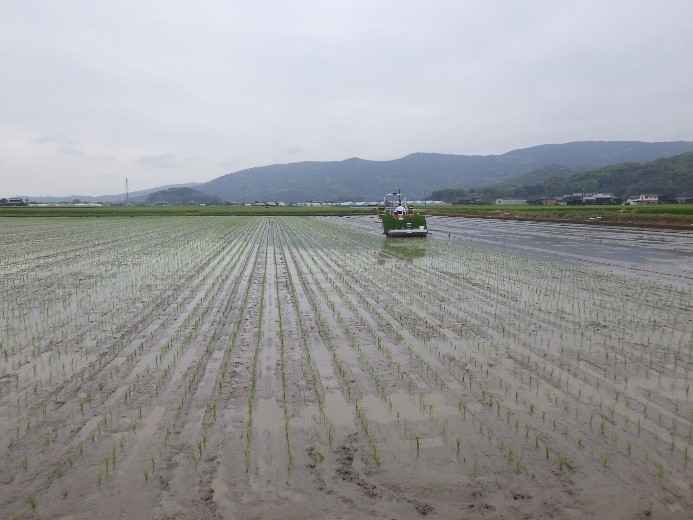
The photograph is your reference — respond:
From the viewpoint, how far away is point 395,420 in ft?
13.3

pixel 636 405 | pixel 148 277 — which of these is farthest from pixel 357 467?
pixel 148 277

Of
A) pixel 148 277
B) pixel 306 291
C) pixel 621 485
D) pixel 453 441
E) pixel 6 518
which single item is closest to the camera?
pixel 6 518

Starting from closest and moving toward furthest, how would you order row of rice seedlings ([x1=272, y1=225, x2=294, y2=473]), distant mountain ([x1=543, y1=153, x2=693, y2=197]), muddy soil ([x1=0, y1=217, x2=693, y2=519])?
muddy soil ([x1=0, y1=217, x2=693, y2=519]), row of rice seedlings ([x1=272, y1=225, x2=294, y2=473]), distant mountain ([x1=543, y1=153, x2=693, y2=197])

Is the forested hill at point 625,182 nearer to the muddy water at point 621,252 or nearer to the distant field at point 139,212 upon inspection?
the distant field at point 139,212

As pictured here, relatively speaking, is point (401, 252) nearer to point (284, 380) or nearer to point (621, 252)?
point (621, 252)

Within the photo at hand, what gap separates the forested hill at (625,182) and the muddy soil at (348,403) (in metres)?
110

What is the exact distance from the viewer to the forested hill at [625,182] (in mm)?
107250

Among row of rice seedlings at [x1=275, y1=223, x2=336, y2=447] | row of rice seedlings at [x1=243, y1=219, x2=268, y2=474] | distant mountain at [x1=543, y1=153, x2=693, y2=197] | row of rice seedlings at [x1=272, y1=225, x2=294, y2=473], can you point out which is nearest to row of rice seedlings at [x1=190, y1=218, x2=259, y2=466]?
row of rice seedlings at [x1=243, y1=219, x2=268, y2=474]

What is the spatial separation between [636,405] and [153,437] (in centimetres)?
388

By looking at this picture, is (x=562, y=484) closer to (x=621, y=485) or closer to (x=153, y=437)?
(x=621, y=485)

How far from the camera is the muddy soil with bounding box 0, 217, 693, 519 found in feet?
9.94

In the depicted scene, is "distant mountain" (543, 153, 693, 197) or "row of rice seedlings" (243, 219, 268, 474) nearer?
"row of rice seedlings" (243, 219, 268, 474)

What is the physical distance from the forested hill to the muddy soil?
10994 cm

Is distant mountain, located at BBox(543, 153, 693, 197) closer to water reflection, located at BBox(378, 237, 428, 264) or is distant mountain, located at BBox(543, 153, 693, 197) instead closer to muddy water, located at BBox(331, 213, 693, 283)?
muddy water, located at BBox(331, 213, 693, 283)
